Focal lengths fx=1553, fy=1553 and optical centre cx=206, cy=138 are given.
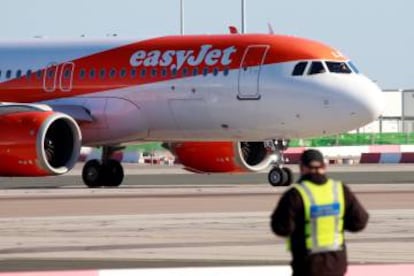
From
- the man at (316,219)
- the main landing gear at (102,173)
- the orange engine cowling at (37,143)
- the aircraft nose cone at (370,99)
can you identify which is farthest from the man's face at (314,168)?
the main landing gear at (102,173)

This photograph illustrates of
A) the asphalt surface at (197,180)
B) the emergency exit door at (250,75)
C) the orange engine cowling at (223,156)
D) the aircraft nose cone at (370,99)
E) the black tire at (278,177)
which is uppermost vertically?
the emergency exit door at (250,75)

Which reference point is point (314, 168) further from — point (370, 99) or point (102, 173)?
point (102, 173)

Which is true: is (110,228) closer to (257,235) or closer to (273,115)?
(257,235)

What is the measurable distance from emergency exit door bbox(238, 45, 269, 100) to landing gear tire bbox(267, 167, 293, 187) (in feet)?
6.13

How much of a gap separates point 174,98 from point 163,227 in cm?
1383

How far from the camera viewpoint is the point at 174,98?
128 ft

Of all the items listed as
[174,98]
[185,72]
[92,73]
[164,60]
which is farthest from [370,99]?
[92,73]

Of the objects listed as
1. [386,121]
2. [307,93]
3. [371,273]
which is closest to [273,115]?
[307,93]

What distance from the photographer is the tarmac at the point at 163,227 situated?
66.7ft

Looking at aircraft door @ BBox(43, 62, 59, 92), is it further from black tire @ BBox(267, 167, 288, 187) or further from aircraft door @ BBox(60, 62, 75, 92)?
black tire @ BBox(267, 167, 288, 187)

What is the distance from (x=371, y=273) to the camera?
16375mm

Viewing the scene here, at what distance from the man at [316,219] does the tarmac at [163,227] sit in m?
6.84

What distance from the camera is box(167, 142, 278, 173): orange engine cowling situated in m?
41.5

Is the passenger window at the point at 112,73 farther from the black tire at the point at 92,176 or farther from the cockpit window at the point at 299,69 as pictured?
the cockpit window at the point at 299,69
